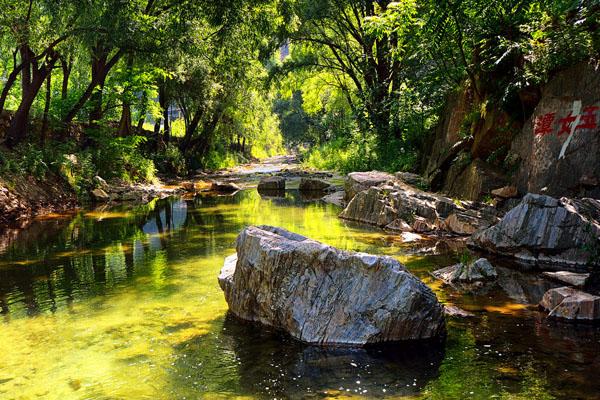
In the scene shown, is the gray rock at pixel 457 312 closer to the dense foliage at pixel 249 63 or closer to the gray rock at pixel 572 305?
the gray rock at pixel 572 305

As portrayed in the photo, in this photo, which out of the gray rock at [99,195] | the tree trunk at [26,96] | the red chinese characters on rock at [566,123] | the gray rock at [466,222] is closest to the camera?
the red chinese characters on rock at [566,123]

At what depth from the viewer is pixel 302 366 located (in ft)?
18.5

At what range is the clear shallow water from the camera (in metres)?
5.13

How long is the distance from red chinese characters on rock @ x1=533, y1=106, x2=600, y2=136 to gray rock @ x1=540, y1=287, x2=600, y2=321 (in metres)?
5.67

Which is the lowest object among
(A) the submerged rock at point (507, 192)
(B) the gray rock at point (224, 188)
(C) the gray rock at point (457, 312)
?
(C) the gray rock at point (457, 312)

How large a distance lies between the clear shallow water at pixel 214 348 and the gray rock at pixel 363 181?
688 centimetres

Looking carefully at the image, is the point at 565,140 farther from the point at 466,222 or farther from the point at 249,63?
the point at 249,63

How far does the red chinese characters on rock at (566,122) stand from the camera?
11359 mm

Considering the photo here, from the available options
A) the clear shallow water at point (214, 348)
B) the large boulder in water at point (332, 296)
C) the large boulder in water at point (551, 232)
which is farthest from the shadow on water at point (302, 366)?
the large boulder in water at point (551, 232)

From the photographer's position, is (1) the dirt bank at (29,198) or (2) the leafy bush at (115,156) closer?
(1) the dirt bank at (29,198)

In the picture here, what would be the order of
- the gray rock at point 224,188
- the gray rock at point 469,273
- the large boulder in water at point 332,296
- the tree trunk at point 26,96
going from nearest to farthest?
1. the large boulder in water at point 332,296
2. the gray rock at point 469,273
3. the tree trunk at point 26,96
4. the gray rock at point 224,188

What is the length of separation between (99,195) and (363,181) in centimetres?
1091

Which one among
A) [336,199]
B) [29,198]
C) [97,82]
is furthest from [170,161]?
[336,199]

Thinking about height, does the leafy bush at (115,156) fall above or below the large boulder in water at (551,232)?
above
